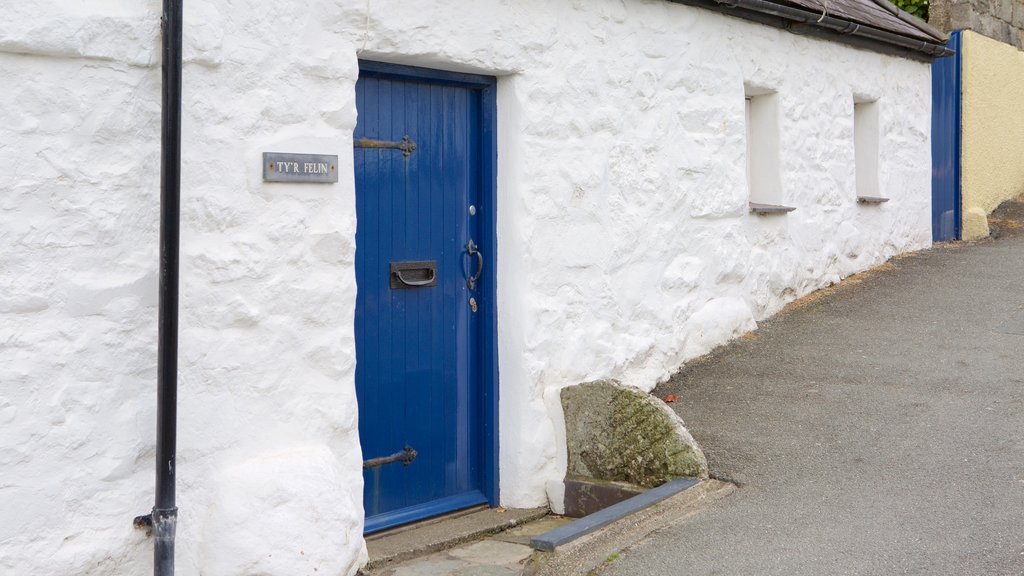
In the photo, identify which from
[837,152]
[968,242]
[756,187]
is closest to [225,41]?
[756,187]

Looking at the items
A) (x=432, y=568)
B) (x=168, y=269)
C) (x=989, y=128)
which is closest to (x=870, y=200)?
(x=989, y=128)

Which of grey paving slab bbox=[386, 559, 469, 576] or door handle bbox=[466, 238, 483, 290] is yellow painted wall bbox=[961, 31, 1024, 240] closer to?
door handle bbox=[466, 238, 483, 290]

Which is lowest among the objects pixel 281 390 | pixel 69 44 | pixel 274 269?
pixel 281 390

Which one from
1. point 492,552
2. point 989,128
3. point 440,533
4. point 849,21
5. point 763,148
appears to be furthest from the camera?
point 989,128

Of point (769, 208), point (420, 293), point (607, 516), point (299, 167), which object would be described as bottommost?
point (607, 516)

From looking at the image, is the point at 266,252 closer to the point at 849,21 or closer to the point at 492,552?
the point at 492,552

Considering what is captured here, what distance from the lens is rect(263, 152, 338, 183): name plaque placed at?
442 cm

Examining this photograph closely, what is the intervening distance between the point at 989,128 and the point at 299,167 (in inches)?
379

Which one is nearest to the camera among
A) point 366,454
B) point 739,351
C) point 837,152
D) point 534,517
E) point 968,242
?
point 366,454

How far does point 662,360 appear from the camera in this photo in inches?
264

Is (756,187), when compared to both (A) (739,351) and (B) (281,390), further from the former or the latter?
(B) (281,390)

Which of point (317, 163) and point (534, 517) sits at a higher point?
point (317, 163)

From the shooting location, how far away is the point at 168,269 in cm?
400

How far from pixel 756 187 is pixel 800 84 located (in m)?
0.83
